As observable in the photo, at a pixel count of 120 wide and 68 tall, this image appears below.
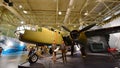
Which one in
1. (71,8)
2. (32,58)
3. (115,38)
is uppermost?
(71,8)

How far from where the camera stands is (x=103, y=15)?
15.1 meters

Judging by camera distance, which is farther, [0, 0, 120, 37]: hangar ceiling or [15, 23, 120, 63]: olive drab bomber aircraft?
[0, 0, 120, 37]: hangar ceiling

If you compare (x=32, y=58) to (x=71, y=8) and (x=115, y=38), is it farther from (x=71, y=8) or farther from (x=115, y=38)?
(x=115, y=38)

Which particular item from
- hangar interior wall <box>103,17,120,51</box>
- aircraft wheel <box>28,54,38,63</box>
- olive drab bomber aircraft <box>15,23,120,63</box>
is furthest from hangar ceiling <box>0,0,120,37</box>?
aircraft wheel <box>28,54,38,63</box>

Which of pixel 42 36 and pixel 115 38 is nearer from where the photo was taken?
pixel 42 36

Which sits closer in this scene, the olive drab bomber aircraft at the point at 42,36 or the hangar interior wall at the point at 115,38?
the olive drab bomber aircraft at the point at 42,36

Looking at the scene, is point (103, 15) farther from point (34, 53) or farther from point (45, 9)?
point (34, 53)

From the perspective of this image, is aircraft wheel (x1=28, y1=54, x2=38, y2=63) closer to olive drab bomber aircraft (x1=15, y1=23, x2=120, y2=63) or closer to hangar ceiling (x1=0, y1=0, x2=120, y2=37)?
olive drab bomber aircraft (x1=15, y1=23, x2=120, y2=63)

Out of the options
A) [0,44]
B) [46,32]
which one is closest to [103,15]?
[46,32]

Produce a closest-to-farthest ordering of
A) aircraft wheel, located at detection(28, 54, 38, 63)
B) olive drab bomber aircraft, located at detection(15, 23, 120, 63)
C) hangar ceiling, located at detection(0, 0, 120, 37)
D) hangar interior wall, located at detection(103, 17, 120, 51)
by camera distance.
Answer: olive drab bomber aircraft, located at detection(15, 23, 120, 63) → aircraft wheel, located at detection(28, 54, 38, 63) → hangar ceiling, located at detection(0, 0, 120, 37) → hangar interior wall, located at detection(103, 17, 120, 51)

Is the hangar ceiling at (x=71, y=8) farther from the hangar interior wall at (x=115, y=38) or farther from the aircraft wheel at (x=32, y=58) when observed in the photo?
the aircraft wheel at (x=32, y=58)

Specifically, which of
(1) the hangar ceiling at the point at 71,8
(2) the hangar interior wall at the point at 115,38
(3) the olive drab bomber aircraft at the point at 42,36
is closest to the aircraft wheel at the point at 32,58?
(3) the olive drab bomber aircraft at the point at 42,36

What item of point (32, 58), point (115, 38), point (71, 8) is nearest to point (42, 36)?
point (32, 58)

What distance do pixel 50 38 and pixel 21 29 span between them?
229 centimetres
